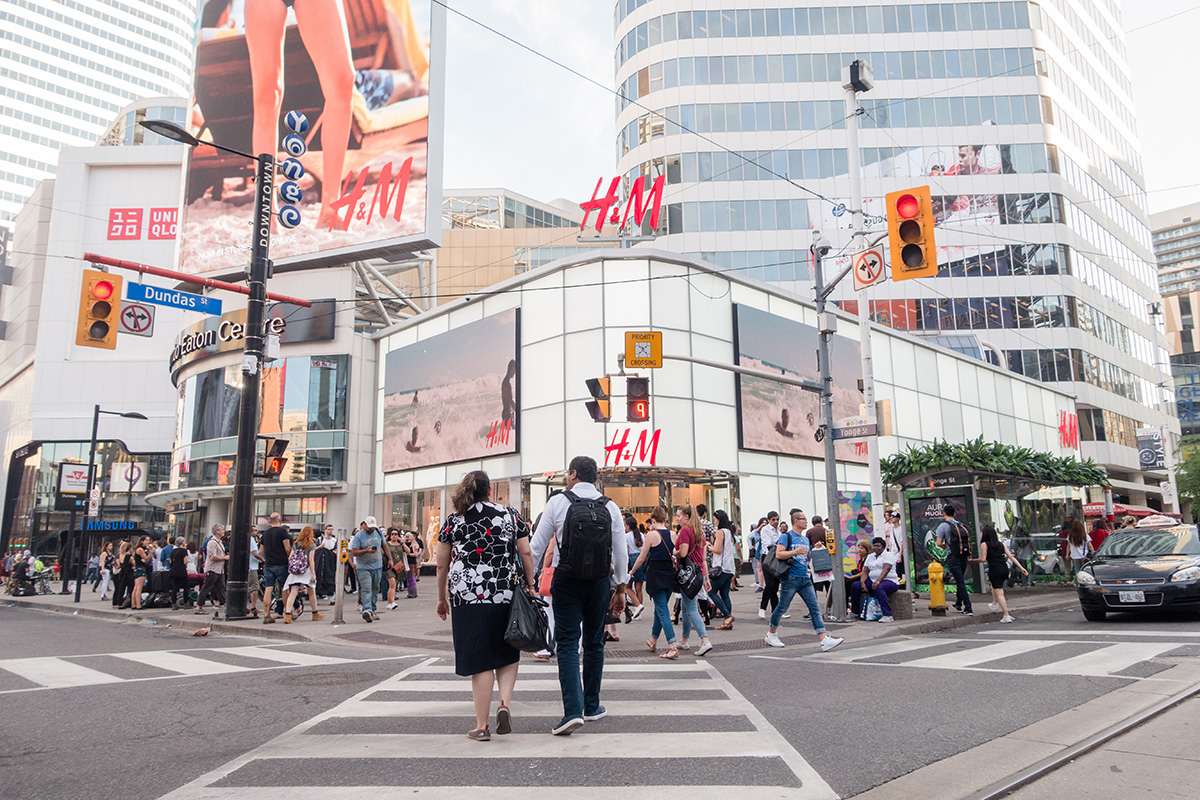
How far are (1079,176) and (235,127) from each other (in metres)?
50.7

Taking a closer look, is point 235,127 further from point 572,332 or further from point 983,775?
point 983,775

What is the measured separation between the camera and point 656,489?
27.8 m

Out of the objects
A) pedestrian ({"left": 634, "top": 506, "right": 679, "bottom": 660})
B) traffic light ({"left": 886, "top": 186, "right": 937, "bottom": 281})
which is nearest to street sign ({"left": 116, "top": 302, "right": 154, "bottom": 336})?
pedestrian ({"left": 634, "top": 506, "right": 679, "bottom": 660})

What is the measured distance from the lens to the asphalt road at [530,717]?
4.64 m

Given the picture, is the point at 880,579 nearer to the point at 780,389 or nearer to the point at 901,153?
the point at 780,389

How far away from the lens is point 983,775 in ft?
15.1

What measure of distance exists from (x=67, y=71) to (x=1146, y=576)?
163m

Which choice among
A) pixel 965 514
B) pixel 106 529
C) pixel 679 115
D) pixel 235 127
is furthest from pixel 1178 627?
pixel 106 529

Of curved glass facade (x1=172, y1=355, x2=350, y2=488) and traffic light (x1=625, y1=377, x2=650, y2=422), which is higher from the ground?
curved glass facade (x1=172, y1=355, x2=350, y2=488)

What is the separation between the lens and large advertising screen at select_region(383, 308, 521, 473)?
2916 cm

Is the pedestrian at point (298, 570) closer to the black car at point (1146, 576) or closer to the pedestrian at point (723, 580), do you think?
the pedestrian at point (723, 580)

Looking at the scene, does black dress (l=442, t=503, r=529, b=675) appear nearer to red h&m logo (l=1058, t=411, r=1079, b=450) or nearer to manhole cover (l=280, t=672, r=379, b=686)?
manhole cover (l=280, t=672, r=379, b=686)

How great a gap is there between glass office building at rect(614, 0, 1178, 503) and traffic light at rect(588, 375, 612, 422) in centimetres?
3359

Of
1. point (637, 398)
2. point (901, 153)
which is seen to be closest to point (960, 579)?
point (637, 398)
